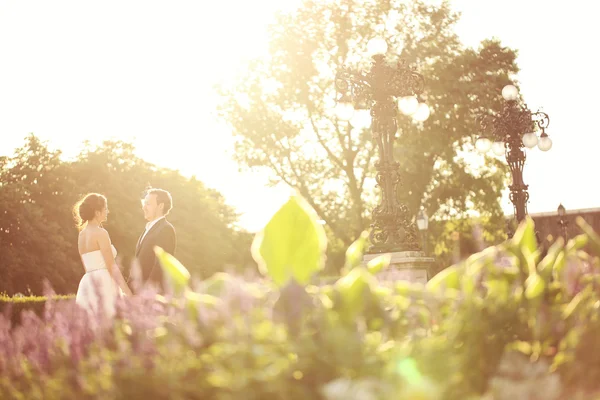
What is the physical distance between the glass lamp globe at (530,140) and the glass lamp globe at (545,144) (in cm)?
102

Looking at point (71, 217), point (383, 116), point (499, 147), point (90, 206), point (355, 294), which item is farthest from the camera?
point (71, 217)

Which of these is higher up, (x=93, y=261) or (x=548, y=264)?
(x=93, y=261)

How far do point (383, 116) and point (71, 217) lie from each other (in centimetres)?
3660

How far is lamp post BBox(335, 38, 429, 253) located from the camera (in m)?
15.8

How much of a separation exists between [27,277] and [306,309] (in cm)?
4727

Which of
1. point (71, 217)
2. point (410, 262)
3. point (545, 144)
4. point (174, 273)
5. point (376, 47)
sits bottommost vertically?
point (410, 262)

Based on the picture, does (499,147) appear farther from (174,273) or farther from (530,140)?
(174,273)

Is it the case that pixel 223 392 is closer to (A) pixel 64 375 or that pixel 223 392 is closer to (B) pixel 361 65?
(A) pixel 64 375

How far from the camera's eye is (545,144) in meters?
20.0

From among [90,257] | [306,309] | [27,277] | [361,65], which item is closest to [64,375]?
[306,309]

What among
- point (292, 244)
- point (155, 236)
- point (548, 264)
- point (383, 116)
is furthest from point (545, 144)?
point (292, 244)

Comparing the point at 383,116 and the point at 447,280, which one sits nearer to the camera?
the point at 447,280

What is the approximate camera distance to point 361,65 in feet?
117

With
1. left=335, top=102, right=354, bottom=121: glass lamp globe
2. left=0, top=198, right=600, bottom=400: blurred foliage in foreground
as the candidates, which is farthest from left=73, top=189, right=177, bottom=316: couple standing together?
left=335, top=102, right=354, bottom=121: glass lamp globe
